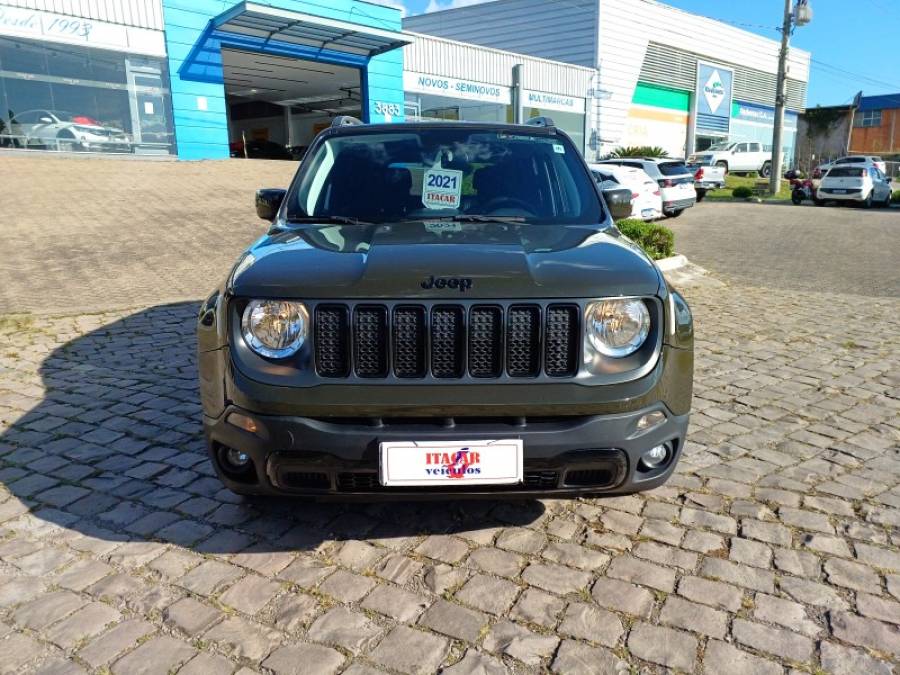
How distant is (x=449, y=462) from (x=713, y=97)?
47.4 m

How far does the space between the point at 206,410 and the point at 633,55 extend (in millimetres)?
38850

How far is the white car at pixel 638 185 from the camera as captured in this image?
1603cm

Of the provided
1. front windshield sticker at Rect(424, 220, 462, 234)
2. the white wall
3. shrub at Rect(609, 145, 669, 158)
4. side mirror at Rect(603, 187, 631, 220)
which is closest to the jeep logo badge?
front windshield sticker at Rect(424, 220, 462, 234)

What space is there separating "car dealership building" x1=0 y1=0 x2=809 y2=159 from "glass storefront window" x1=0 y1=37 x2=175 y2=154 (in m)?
0.03

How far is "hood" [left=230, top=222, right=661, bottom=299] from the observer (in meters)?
2.60

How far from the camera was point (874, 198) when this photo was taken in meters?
25.3

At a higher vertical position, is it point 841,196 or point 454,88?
point 454,88

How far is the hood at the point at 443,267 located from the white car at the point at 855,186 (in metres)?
25.7

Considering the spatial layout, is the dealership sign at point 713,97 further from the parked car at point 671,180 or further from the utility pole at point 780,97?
the parked car at point 671,180

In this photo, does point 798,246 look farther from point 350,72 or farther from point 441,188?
point 350,72

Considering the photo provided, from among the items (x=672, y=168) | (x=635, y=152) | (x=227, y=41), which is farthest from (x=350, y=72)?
(x=635, y=152)

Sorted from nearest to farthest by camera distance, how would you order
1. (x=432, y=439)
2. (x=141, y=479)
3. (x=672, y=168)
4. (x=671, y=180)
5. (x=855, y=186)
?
(x=432, y=439), (x=141, y=479), (x=671, y=180), (x=672, y=168), (x=855, y=186)

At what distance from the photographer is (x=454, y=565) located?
113 inches

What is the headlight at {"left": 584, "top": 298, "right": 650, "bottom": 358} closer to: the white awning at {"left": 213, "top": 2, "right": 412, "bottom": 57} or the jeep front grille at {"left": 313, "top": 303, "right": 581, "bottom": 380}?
the jeep front grille at {"left": 313, "top": 303, "right": 581, "bottom": 380}
